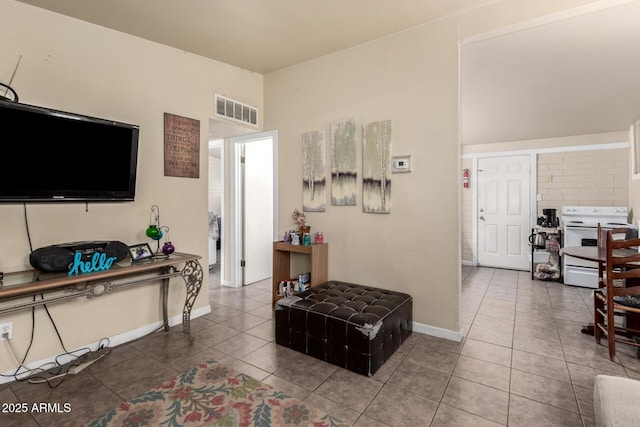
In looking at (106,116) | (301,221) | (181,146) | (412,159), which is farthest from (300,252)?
(106,116)

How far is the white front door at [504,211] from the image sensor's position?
550cm

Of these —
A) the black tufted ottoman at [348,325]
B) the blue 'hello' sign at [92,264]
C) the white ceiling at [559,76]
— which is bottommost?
the black tufted ottoman at [348,325]

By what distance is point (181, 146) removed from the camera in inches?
123

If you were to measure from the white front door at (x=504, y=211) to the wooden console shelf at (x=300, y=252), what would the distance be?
4009mm

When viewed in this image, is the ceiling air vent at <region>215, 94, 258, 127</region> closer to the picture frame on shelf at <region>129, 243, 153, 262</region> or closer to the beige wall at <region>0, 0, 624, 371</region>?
the beige wall at <region>0, 0, 624, 371</region>

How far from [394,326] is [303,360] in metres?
0.77

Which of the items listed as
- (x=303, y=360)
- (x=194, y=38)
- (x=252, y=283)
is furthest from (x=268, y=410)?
(x=194, y=38)

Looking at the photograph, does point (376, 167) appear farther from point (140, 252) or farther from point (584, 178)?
point (584, 178)

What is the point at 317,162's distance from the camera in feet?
11.3

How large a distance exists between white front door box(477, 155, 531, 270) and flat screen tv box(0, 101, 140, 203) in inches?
228

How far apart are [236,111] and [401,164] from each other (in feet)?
6.71

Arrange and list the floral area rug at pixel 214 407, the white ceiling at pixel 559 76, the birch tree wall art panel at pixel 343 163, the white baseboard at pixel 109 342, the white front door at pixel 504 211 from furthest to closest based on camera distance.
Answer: the white front door at pixel 504 211 → the birch tree wall art panel at pixel 343 163 → the white ceiling at pixel 559 76 → the white baseboard at pixel 109 342 → the floral area rug at pixel 214 407

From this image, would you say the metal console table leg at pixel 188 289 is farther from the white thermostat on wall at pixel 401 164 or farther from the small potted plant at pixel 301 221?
the white thermostat on wall at pixel 401 164

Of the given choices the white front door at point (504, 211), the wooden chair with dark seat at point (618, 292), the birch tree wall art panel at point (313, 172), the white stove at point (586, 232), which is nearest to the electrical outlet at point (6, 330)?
the birch tree wall art panel at point (313, 172)
